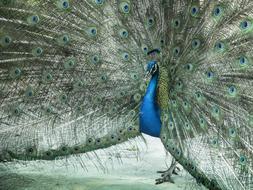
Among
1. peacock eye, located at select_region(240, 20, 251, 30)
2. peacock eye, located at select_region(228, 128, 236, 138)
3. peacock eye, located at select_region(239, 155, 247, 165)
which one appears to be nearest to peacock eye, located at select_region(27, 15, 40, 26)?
peacock eye, located at select_region(240, 20, 251, 30)

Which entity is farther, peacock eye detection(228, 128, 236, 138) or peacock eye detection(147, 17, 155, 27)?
peacock eye detection(147, 17, 155, 27)

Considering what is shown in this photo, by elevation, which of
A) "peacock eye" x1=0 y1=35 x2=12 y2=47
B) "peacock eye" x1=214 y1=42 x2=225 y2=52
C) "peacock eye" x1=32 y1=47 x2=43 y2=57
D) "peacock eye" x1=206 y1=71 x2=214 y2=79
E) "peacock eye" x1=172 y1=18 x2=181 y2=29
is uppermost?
"peacock eye" x1=172 y1=18 x2=181 y2=29

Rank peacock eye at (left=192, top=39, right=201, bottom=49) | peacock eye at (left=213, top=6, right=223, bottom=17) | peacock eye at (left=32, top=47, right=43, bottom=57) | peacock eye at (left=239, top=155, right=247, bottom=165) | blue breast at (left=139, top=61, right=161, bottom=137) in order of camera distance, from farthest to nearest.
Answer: blue breast at (left=139, top=61, right=161, bottom=137), peacock eye at (left=32, top=47, right=43, bottom=57), peacock eye at (left=192, top=39, right=201, bottom=49), peacock eye at (left=213, top=6, right=223, bottom=17), peacock eye at (left=239, top=155, right=247, bottom=165)

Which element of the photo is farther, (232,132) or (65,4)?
(65,4)

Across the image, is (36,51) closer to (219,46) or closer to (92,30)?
(92,30)

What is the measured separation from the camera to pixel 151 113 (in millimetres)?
3365

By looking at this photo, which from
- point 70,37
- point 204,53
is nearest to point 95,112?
point 70,37

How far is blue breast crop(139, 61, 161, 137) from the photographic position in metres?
3.29

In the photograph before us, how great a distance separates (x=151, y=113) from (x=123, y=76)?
1.21 ft

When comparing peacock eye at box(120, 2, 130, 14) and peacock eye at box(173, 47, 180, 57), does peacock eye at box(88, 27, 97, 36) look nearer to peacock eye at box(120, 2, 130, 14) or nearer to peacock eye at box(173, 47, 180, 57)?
peacock eye at box(120, 2, 130, 14)

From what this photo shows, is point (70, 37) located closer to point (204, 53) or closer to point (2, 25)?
point (2, 25)

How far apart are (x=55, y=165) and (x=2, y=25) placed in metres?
1.27

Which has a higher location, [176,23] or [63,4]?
[63,4]

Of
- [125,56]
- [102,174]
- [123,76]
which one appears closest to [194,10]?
[125,56]
